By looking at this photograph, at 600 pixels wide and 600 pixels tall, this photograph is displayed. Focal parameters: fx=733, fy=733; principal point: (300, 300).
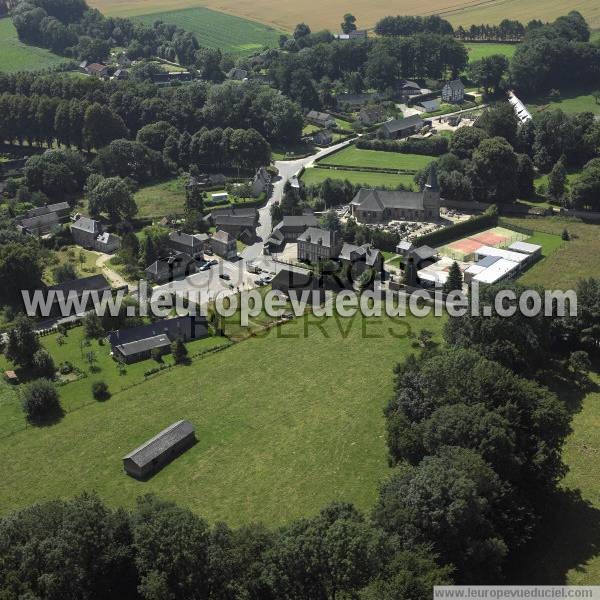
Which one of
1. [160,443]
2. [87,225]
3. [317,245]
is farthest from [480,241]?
[160,443]

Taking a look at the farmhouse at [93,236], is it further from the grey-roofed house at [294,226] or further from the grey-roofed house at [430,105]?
the grey-roofed house at [430,105]

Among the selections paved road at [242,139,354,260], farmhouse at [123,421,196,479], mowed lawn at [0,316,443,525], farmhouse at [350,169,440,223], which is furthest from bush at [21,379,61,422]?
farmhouse at [350,169,440,223]

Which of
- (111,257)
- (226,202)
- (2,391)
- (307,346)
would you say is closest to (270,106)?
(226,202)

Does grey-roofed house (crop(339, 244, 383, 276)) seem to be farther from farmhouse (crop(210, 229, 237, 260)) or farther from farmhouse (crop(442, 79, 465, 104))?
farmhouse (crop(442, 79, 465, 104))

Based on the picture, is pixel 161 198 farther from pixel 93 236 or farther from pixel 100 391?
pixel 100 391

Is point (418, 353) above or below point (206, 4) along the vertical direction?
below

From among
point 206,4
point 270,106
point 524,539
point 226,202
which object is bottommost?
point 524,539

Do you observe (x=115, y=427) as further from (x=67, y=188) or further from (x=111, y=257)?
(x=67, y=188)
